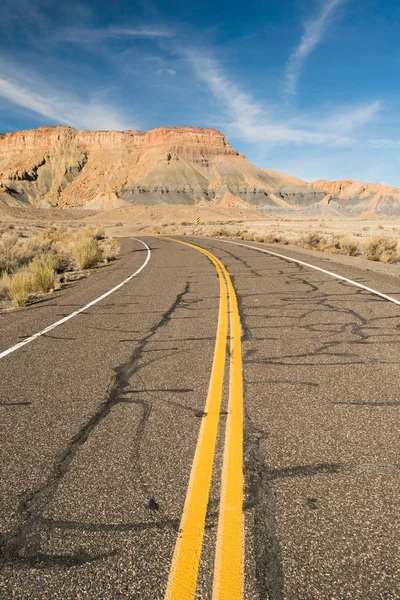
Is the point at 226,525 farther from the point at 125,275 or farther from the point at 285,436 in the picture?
the point at 125,275

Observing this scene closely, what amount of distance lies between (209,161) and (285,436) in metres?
159

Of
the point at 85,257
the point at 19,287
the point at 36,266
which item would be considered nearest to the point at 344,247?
the point at 85,257

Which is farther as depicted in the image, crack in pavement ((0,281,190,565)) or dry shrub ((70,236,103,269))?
dry shrub ((70,236,103,269))

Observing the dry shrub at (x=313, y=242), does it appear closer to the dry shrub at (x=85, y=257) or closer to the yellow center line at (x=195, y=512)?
the dry shrub at (x=85, y=257)

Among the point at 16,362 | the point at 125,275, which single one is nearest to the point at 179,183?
the point at 125,275

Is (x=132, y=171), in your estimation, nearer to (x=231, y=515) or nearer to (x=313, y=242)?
(x=313, y=242)

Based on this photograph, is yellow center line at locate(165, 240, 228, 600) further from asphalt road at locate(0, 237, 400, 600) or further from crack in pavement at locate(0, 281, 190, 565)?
crack in pavement at locate(0, 281, 190, 565)

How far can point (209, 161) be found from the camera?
153000mm

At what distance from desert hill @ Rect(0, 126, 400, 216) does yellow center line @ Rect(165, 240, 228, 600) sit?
122943 mm

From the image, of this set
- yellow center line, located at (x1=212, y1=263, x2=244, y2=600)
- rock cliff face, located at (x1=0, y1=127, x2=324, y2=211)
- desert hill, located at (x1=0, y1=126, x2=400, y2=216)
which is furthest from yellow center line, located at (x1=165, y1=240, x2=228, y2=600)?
rock cliff face, located at (x1=0, y1=127, x2=324, y2=211)

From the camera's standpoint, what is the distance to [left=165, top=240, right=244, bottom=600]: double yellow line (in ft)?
6.42

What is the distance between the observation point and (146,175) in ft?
463

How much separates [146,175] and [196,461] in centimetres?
14605

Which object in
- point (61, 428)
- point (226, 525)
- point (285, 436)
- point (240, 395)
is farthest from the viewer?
point (240, 395)
